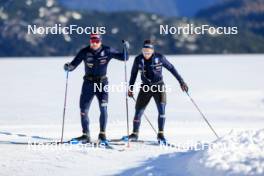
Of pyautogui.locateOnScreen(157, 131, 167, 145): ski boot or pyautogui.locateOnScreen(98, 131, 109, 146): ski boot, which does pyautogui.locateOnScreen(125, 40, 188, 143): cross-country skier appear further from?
pyautogui.locateOnScreen(98, 131, 109, 146): ski boot

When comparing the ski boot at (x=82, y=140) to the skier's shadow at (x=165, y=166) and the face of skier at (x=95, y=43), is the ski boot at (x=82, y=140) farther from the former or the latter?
the skier's shadow at (x=165, y=166)

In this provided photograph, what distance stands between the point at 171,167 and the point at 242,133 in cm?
133

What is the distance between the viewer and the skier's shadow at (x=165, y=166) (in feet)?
24.8

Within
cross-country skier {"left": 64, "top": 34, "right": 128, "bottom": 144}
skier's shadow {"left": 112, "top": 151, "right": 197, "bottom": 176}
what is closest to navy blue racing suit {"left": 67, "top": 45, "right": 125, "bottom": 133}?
cross-country skier {"left": 64, "top": 34, "right": 128, "bottom": 144}

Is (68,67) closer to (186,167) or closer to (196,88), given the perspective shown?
(186,167)

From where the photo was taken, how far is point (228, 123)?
1469 centimetres

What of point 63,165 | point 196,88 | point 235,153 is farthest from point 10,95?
point 235,153

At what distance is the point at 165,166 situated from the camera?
789 centimetres

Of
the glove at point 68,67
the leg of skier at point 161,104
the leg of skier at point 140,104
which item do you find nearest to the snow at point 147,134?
the leg of skier at point 161,104

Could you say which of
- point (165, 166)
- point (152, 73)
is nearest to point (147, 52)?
point (152, 73)

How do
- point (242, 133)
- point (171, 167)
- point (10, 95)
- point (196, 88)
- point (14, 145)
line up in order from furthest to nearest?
point (196, 88), point (10, 95), point (14, 145), point (242, 133), point (171, 167)

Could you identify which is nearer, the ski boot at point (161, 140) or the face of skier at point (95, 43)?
the face of skier at point (95, 43)

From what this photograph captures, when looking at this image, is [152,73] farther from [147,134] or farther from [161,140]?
[147,134]

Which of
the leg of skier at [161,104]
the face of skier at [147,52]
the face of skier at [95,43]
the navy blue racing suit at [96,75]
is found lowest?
the leg of skier at [161,104]
